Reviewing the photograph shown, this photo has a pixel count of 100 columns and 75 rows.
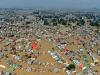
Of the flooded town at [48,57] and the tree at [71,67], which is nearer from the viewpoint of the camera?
the flooded town at [48,57]

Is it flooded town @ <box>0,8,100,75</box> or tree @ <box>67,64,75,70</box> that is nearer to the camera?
flooded town @ <box>0,8,100,75</box>

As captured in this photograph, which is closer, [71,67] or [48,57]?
[71,67]

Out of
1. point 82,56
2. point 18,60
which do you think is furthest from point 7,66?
point 82,56

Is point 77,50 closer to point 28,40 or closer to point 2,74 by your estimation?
point 28,40

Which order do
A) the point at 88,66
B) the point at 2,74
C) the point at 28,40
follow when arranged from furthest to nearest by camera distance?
1. the point at 28,40
2. the point at 88,66
3. the point at 2,74

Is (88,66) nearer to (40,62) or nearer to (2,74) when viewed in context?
(40,62)

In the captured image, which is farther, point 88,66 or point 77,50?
point 77,50

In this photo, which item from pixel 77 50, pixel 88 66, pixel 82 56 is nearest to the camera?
pixel 88 66

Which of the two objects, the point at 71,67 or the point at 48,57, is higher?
the point at 48,57

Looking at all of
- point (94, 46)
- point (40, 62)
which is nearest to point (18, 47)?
point (40, 62)
